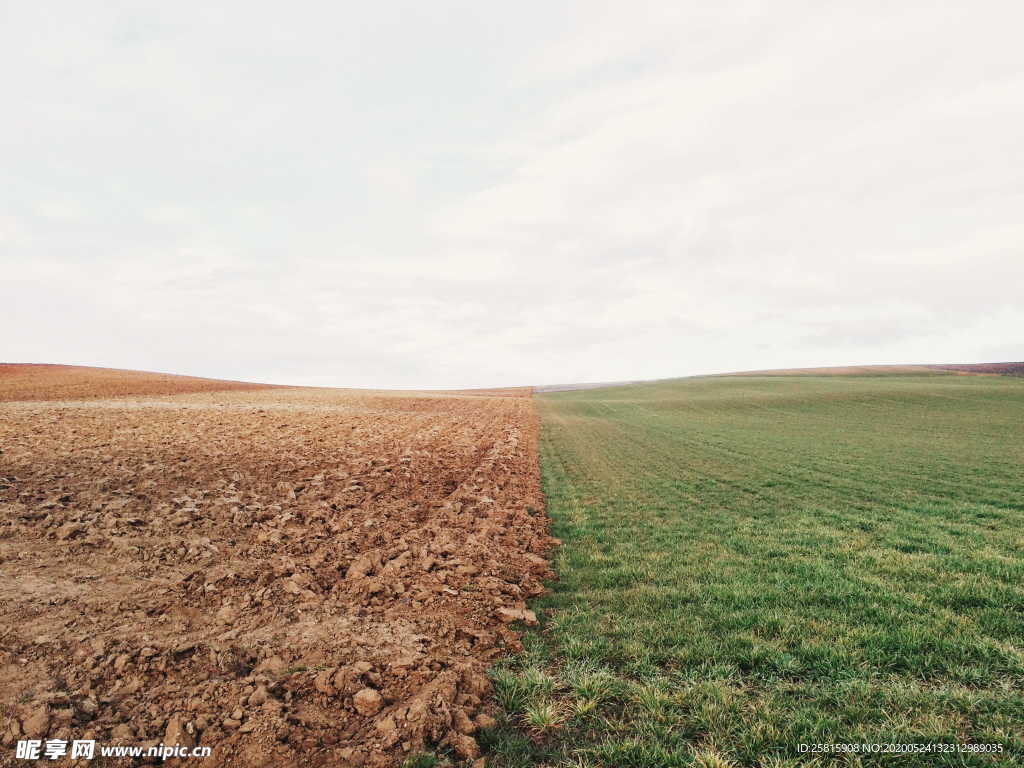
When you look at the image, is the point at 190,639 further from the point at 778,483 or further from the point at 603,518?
the point at 778,483

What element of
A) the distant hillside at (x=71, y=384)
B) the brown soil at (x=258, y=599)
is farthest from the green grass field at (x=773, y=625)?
the distant hillside at (x=71, y=384)

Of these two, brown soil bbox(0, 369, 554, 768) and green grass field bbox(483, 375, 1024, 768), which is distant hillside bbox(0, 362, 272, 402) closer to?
brown soil bbox(0, 369, 554, 768)

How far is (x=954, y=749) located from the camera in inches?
146

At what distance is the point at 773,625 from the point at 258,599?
6.84m

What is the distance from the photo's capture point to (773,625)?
5793mm

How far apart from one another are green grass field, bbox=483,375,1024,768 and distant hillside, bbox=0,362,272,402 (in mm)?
50775

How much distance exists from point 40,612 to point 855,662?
978cm

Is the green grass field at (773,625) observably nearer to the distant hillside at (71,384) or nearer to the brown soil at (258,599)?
the brown soil at (258,599)

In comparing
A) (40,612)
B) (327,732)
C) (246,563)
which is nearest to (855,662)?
(327,732)

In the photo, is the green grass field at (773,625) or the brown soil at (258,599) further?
the brown soil at (258,599)

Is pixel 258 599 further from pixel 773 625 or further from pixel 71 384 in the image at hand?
pixel 71 384

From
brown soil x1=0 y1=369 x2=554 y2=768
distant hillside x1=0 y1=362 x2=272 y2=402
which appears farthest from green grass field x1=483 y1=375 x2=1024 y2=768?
distant hillside x1=0 y1=362 x2=272 y2=402

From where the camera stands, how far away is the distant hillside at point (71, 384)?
142 feet

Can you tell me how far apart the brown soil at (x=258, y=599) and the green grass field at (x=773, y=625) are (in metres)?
0.91
